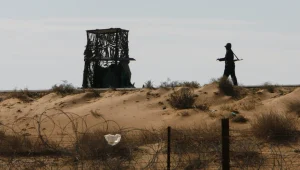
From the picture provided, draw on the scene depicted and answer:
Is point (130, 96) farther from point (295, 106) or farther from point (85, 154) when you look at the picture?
point (85, 154)

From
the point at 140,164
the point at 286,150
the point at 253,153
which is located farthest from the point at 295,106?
the point at 140,164

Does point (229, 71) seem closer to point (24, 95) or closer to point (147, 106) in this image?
point (147, 106)

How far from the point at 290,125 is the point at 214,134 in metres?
3.08

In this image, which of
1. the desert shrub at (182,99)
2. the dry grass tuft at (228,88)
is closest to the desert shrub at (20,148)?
the desert shrub at (182,99)

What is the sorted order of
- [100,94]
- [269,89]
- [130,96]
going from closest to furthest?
[269,89] → [130,96] → [100,94]

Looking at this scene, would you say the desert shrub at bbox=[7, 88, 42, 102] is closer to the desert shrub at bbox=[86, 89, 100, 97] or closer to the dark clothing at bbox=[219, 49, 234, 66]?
the desert shrub at bbox=[86, 89, 100, 97]

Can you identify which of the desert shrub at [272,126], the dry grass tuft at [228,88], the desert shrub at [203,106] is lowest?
the desert shrub at [272,126]

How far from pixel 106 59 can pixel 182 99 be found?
45.0ft

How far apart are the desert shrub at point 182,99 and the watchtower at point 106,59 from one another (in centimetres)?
1220

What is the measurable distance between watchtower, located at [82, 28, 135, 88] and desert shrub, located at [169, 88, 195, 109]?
12197 millimetres

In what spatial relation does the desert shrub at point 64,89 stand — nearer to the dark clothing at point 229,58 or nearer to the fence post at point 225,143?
the dark clothing at point 229,58

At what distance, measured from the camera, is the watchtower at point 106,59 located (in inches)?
1463

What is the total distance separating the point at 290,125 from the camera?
18812 millimetres

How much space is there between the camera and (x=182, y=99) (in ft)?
80.5
